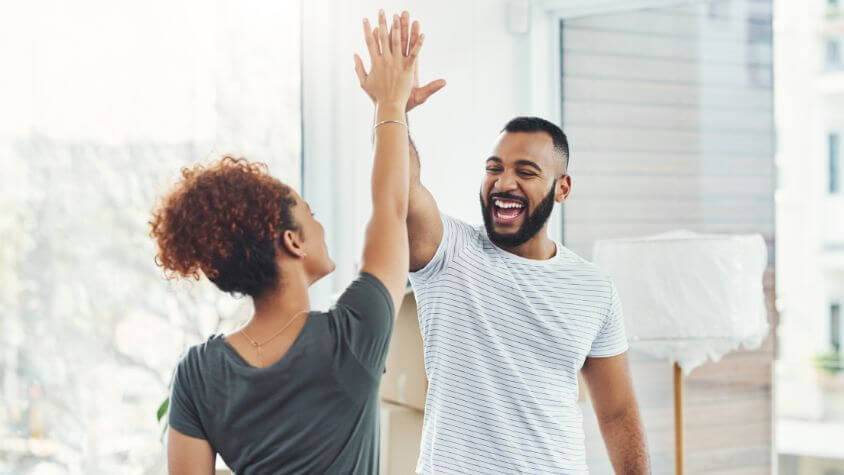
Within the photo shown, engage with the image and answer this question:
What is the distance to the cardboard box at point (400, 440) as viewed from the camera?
110 inches

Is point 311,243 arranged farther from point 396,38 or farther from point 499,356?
point 499,356

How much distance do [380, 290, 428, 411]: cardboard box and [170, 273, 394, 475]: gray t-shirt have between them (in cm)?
145

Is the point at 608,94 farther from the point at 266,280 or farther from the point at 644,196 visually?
the point at 266,280

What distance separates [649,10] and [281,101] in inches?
51.7

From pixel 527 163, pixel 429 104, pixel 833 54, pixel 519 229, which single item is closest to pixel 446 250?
pixel 519 229

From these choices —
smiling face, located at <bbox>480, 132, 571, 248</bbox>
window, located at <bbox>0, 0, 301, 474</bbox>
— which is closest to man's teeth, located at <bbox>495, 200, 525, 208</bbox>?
smiling face, located at <bbox>480, 132, 571, 248</bbox>

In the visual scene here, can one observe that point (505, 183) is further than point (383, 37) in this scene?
Yes

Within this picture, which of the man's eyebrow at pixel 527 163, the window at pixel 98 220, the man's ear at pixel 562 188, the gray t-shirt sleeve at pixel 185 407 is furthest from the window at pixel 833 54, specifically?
the gray t-shirt sleeve at pixel 185 407

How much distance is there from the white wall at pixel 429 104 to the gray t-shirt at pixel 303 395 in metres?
2.01

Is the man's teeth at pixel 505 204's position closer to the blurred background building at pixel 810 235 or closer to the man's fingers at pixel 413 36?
the man's fingers at pixel 413 36

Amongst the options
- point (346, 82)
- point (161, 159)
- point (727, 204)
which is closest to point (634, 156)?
point (727, 204)

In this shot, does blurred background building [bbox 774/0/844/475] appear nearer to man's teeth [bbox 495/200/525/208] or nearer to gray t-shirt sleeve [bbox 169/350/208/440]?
man's teeth [bbox 495/200/525/208]

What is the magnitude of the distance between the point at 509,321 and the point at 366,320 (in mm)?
631

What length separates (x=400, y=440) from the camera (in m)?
2.81
